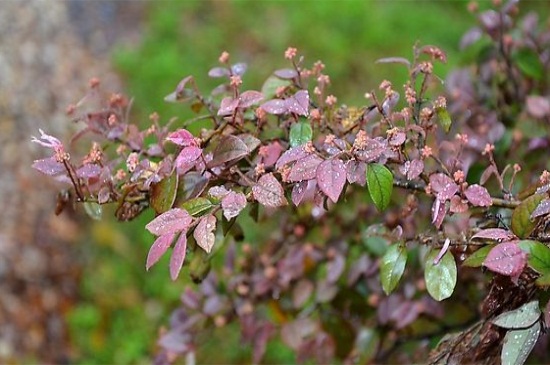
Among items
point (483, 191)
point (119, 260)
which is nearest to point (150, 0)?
point (119, 260)

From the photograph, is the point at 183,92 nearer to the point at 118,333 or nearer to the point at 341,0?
the point at 118,333

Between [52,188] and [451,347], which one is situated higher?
[451,347]

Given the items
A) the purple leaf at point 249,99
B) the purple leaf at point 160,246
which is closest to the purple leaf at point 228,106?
the purple leaf at point 249,99

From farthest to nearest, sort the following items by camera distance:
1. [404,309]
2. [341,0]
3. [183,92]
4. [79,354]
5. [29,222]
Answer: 1. [341,0]
2. [29,222]
3. [79,354]
4. [404,309]
5. [183,92]

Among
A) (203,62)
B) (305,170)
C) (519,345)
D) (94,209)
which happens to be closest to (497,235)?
(519,345)

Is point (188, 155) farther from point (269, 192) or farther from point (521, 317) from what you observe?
point (521, 317)

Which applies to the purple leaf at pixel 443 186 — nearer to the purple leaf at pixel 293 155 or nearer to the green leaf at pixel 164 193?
the purple leaf at pixel 293 155
